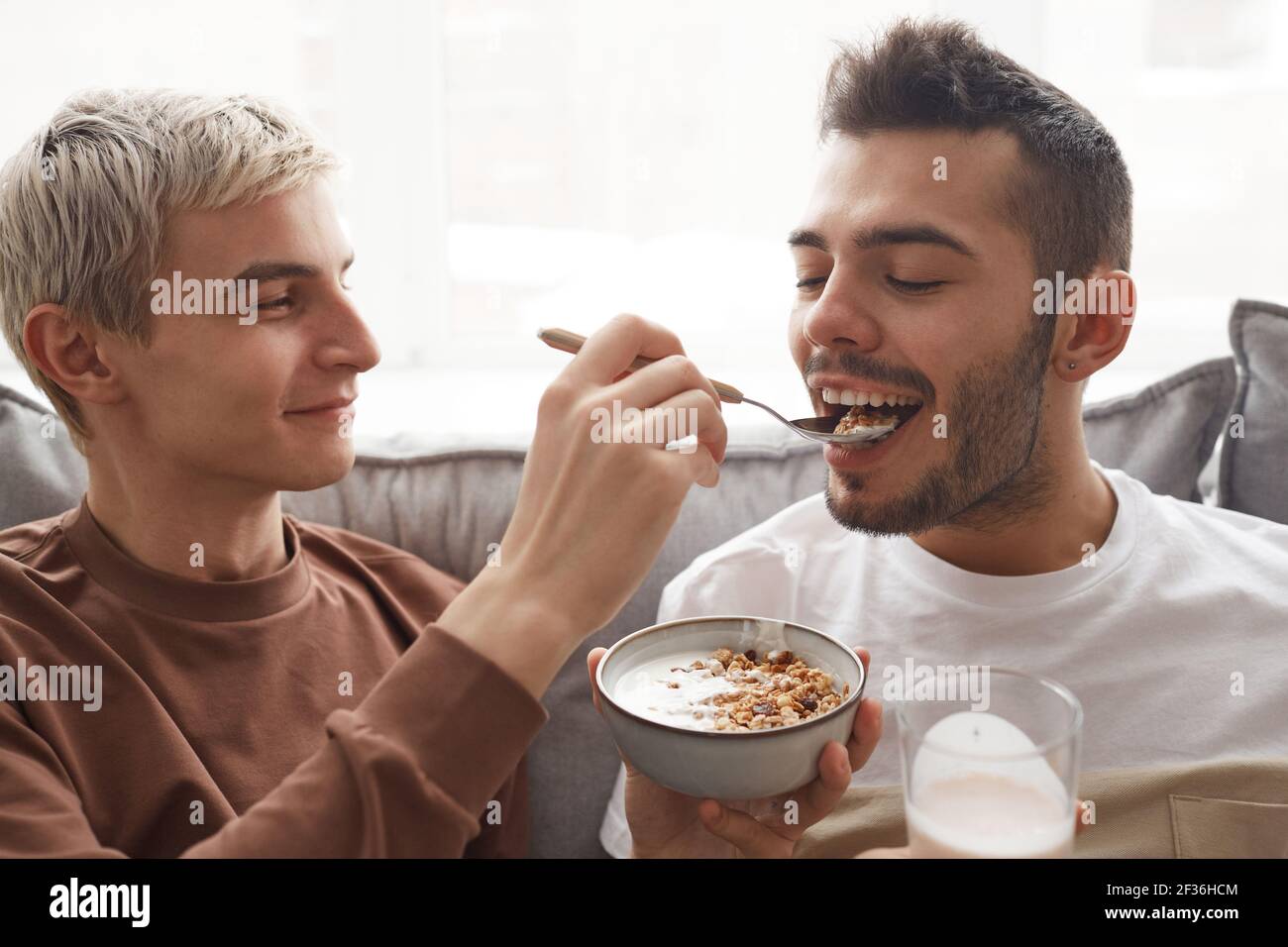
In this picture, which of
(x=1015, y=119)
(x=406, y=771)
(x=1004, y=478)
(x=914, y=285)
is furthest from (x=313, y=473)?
(x=1015, y=119)

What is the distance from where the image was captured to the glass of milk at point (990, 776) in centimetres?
79

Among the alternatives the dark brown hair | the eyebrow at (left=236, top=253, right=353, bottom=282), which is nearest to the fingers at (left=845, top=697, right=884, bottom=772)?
the dark brown hair

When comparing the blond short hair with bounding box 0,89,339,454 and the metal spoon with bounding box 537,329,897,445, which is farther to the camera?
the blond short hair with bounding box 0,89,339,454

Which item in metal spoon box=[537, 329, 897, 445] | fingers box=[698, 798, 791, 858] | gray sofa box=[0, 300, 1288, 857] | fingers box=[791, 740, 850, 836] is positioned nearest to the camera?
fingers box=[791, 740, 850, 836]

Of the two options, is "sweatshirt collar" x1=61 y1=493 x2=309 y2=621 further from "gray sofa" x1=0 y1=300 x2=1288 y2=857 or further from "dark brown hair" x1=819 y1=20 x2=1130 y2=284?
"dark brown hair" x1=819 y1=20 x2=1130 y2=284

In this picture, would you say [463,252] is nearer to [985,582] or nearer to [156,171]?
[156,171]

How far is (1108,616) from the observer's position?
1312 millimetres

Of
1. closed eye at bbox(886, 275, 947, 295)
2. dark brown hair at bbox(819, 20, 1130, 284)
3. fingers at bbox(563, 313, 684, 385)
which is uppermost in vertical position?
dark brown hair at bbox(819, 20, 1130, 284)

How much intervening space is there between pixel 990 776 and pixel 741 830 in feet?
1.19

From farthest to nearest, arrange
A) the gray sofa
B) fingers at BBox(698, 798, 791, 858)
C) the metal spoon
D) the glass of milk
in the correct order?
the gray sofa < the metal spoon < fingers at BBox(698, 798, 791, 858) < the glass of milk

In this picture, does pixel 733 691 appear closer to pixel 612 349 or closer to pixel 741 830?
pixel 741 830

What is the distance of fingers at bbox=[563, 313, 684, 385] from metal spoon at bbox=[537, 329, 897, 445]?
0.12ft

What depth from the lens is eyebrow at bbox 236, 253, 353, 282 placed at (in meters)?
1.28

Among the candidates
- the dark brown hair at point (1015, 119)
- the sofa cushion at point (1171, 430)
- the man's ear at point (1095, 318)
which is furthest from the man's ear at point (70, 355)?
the sofa cushion at point (1171, 430)
